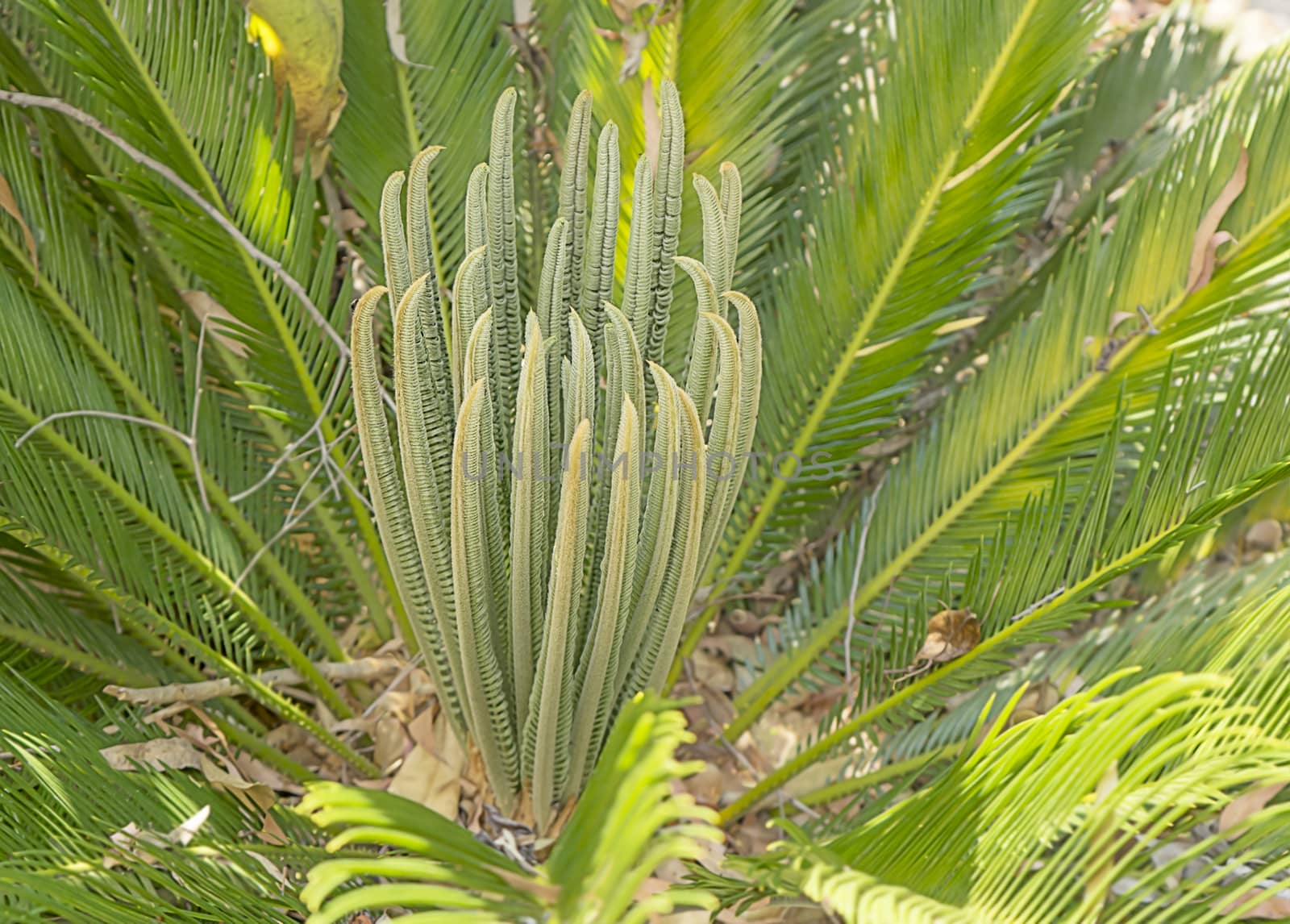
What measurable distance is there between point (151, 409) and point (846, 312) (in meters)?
0.94

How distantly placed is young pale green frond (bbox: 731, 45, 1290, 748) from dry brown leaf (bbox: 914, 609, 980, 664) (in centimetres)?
4

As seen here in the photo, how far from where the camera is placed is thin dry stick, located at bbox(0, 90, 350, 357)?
128 cm

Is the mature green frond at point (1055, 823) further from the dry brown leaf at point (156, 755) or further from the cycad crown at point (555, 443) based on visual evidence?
the dry brown leaf at point (156, 755)

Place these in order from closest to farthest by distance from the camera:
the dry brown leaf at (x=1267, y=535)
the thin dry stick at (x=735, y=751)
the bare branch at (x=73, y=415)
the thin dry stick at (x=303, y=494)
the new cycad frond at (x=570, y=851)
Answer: the new cycad frond at (x=570, y=851), the bare branch at (x=73, y=415), the thin dry stick at (x=303, y=494), the thin dry stick at (x=735, y=751), the dry brown leaf at (x=1267, y=535)

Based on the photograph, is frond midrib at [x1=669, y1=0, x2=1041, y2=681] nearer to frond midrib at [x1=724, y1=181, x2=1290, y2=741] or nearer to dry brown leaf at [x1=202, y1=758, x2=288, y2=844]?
frond midrib at [x1=724, y1=181, x2=1290, y2=741]

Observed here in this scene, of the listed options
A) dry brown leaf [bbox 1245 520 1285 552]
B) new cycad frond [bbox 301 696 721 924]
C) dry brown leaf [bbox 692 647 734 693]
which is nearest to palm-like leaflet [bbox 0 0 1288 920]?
dry brown leaf [bbox 692 647 734 693]

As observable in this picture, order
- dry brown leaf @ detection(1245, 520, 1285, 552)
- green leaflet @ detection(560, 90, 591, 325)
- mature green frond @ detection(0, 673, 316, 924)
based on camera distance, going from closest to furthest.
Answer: mature green frond @ detection(0, 673, 316, 924) → green leaflet @ detection(560, 90, 591, 325) → dry brown leaf @ detection(1245, 520, 1285, 552)

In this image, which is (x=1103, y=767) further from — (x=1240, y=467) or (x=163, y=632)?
(x=163, y=632)

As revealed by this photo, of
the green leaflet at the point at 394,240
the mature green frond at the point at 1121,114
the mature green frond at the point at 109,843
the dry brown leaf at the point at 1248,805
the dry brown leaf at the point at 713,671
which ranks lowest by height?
the mature green frond at the point at 109,843

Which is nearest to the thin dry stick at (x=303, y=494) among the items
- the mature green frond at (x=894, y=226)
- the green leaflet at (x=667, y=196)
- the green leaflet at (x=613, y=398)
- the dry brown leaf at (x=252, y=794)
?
the dry brown leaf at (x=252, y=794)

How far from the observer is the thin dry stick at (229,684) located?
1255 mm

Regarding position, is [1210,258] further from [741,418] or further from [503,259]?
[503,259]

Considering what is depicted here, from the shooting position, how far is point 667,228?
3.64ft

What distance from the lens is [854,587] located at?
1432mm
